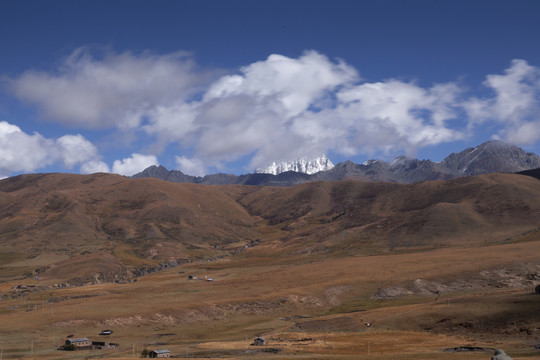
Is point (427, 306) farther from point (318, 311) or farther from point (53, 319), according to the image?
point (53, 319)

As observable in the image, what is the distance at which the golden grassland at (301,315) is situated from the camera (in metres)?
80.5

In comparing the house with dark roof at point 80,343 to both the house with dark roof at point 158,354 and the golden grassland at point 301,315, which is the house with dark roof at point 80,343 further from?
the house with dark roof at point 158,354

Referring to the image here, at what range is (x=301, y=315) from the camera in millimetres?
119625

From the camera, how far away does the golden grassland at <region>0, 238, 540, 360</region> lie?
80500 millimetres

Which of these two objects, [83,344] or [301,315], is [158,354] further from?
[301,315]

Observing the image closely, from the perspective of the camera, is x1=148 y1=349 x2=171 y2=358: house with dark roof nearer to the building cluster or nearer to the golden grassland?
the golden grassland

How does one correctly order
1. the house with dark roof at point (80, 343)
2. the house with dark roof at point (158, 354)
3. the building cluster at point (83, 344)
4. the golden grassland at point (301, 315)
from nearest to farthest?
the house with dark roof at point (158, 354) < the golden grassland at point (301, 315) < the building cluster at point (83, 344) < the house with dark roof at point (80, 343)

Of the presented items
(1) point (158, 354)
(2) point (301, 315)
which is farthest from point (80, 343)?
(2) point (301, 315)

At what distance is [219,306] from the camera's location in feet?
408

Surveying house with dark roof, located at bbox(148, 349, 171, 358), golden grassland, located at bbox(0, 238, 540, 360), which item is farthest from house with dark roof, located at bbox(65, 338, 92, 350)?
house with dark roof, located at bbox(148, 349, 171, 358)

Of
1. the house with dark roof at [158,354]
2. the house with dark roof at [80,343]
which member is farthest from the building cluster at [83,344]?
the house with dark roof at [158,354]

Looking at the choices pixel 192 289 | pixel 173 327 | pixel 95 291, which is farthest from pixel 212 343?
pixel 95 291

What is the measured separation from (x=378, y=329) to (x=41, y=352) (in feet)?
189

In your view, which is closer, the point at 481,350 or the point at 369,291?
the point at 481,350
